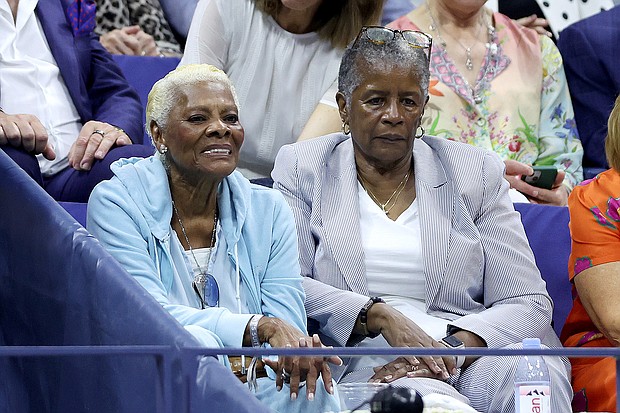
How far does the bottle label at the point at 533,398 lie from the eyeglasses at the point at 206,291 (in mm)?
688

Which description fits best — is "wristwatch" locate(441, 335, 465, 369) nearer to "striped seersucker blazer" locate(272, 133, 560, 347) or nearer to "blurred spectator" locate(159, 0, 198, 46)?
"striped seersucker blazer" locate(272, 133, 560, 347)

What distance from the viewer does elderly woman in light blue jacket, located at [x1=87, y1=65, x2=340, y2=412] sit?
2.08 metres

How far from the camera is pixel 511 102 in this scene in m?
3.33

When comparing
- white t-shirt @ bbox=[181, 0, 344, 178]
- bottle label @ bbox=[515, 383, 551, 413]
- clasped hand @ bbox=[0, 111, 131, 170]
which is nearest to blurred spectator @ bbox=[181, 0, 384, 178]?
white t-shirt @ bbox=[181, 0, 344, 178]

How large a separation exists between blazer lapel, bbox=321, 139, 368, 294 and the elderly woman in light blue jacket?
0.59 feet

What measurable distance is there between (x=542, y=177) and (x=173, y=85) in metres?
1.29

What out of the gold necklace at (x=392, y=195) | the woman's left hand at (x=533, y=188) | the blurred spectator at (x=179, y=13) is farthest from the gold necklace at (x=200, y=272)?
the blurred spectator at (x=179, y=13)

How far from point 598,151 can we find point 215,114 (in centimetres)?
161

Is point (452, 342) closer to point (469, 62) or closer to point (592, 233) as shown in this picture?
point (592, 233)

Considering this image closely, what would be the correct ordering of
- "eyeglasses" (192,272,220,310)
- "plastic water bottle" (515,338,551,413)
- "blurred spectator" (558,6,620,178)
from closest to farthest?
"plastic water bottle" (515,338,551,413), "eyeglasses" (192,272,220,310), "blurred spectator" (558,6,620,178)

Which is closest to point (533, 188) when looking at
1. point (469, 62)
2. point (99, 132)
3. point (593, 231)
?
point (469, 62)

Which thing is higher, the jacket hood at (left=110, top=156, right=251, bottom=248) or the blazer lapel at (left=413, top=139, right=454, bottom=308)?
the jacket hood at (left=110, top=156, right=251, bottom=248)

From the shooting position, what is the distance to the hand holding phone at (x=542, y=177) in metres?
3.18

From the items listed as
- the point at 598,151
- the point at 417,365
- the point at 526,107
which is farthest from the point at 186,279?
the point at 598,151
